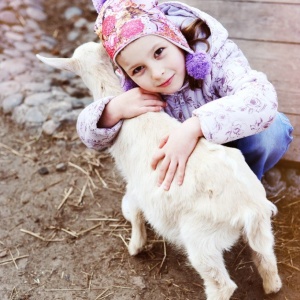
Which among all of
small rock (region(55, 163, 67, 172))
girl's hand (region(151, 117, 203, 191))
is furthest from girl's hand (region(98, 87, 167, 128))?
small rock (region(55, 163, 67, 172))

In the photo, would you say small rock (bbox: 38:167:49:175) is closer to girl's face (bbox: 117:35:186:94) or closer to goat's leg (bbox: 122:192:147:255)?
goat's leg (bbox: 122:192:147:255)

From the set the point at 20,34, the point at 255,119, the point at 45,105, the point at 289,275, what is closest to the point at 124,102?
Answer: the point at 255,119

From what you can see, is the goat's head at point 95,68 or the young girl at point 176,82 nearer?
the young girl at point 176,82

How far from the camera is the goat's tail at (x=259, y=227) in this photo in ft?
5.73

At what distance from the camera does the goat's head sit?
7.32ft

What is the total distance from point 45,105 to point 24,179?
79 centimetres

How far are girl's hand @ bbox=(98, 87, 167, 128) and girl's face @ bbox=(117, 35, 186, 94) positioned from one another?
61mm

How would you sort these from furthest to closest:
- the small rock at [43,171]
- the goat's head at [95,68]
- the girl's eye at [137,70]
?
the small rock at [43,171]
the goat's head at [95,68]
the girl's eye at [137,70]

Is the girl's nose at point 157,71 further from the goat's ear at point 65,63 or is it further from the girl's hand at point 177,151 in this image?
the goat's ear at point 65,63

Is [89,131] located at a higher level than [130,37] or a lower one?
lower

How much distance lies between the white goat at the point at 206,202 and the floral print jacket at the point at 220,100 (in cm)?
9

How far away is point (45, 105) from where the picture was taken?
3672 millimetres

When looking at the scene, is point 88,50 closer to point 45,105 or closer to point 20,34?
point 45,105

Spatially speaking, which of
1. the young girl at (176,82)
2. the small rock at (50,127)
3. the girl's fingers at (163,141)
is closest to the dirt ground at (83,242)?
the small rock at (50,127)
